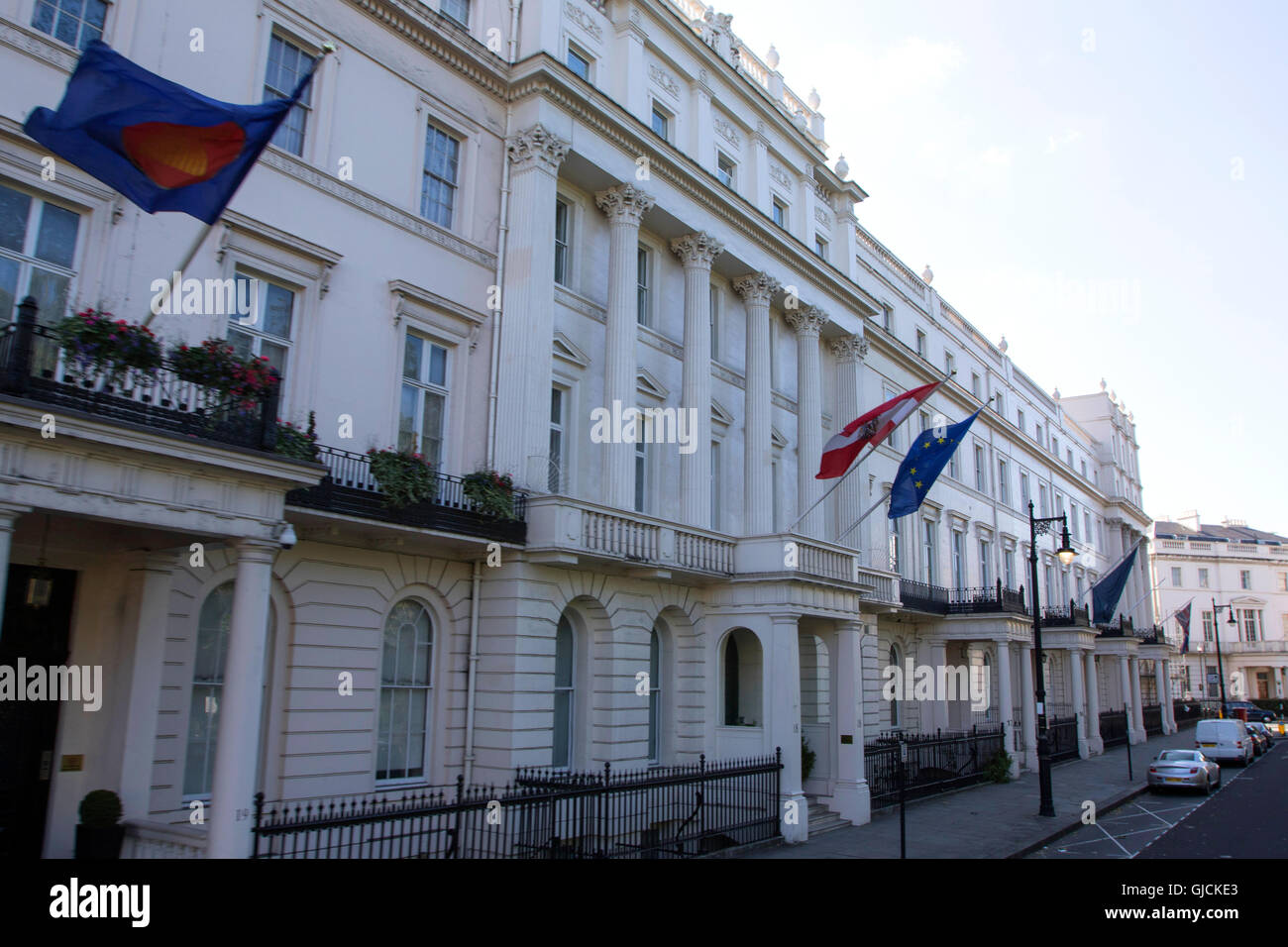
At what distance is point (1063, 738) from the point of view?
126 feet

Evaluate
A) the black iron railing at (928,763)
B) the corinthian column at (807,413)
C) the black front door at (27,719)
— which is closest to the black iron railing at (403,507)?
the black front door at (27,719)

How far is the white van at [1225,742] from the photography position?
39.4 metres

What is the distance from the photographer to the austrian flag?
20.6 metres

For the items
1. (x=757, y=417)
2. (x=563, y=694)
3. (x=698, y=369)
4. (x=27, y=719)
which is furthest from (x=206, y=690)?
(x=757, y=417)

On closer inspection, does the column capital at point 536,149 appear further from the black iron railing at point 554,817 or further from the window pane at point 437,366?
the black iron railing at point 554,817

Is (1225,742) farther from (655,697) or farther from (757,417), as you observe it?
(655,697)

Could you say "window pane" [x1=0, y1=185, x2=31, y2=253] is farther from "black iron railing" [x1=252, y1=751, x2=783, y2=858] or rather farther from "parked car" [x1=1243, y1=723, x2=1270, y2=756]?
"parked car" [x1=1243, y1=723, x2=1270, y2=756]

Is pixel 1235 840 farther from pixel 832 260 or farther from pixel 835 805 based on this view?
pixel 832 260

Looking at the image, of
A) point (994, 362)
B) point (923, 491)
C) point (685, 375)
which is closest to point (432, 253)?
point (685, 375)

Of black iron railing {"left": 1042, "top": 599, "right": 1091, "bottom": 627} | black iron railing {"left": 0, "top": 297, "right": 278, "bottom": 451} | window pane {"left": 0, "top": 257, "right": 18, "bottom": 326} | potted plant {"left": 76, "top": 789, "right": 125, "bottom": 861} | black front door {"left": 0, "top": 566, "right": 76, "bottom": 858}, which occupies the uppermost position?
window pane {"left": 0, "top": 257, "right": 18, "bottom": 326}

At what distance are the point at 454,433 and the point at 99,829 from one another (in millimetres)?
8659

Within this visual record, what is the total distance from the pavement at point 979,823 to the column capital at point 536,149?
14.1 m

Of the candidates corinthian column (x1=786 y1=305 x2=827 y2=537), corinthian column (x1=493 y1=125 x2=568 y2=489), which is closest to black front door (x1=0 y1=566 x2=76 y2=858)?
corinthian column (x1=493 y1=125 x2=568 y2=489)

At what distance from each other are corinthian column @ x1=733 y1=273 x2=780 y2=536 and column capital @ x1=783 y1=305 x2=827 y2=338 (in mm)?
2342
